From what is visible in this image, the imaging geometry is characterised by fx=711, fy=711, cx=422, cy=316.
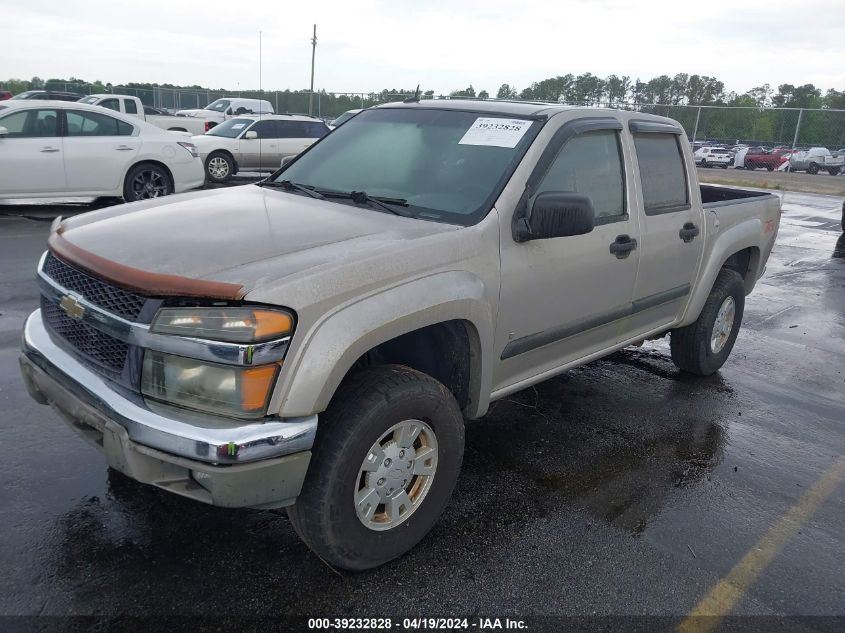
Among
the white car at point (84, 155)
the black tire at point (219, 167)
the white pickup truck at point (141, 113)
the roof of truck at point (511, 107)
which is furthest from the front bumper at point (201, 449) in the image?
the white pickup truck at point (141, 113)

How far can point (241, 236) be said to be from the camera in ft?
9.27

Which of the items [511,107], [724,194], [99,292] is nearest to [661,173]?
Answer: [511,107]

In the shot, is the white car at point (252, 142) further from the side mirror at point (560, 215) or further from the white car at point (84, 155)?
the side mirror at point (560, 215)

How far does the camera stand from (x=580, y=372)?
5.37m

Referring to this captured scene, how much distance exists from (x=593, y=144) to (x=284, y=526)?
252 centimetres

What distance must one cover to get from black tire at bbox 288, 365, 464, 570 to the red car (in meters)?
33.3

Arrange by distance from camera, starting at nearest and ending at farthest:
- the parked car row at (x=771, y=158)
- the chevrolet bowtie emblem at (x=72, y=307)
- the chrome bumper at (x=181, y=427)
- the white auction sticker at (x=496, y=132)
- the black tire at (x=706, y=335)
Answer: the chrome bumper at (x=181, y=427), the chevrolet bowtie emblem at (x=72, y=307), the white auction sticker at (x=496, y=132), the black tire at (x=706, y=335), the parked car row at (x=771, y=158)

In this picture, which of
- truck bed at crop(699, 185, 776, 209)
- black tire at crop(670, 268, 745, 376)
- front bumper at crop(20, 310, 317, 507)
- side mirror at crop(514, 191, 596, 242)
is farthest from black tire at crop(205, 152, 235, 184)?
front bumper at crop(20, 310, 317, 507)

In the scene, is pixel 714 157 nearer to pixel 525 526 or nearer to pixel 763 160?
pixel 763 160

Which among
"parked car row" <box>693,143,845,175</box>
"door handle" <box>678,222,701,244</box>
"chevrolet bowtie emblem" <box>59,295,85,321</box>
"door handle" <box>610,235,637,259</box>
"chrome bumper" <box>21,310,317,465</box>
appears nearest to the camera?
"chrome bumper" <box>21,310,317,465</box>

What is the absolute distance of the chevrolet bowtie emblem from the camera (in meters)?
2.64

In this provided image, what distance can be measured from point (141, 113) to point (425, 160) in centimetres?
2102

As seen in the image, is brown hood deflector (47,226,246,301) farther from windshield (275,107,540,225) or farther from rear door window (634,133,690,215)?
rear door window (634,133,690,215)

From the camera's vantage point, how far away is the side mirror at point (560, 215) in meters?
3.10
